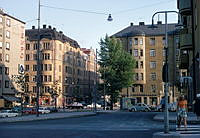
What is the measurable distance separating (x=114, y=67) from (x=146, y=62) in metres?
17.7

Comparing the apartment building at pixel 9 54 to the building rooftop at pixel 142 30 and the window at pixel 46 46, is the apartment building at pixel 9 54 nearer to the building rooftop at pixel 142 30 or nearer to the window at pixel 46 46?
the window at pixel 46 46

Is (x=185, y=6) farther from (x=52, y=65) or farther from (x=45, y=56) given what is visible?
(x=45, y=56)

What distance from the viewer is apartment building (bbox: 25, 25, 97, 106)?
9075cm

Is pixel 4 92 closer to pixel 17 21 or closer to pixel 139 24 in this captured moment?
pixel 17 21

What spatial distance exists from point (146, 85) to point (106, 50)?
18463 mm

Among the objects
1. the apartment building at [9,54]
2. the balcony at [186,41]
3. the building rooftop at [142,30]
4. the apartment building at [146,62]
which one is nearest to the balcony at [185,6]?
the balcony at [186,41]

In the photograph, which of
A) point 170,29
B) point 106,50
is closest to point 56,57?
point 106,50

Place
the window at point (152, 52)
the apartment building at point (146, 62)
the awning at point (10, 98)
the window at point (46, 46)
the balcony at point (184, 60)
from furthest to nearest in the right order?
the window at point (46, 46) → the window at point (152, 52) → the apartment building at point (146, 62) → the awning at point (10, 98) → the balcony at point (184, 60)

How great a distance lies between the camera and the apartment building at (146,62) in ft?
281

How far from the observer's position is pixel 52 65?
91875 mm

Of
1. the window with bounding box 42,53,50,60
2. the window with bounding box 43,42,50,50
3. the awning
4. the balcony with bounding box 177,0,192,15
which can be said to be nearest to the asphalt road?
the balcony with bounding box 177,0,192,15

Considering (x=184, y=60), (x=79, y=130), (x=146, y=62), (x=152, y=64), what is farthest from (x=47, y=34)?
(x=79, y=130)

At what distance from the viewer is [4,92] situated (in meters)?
70.1

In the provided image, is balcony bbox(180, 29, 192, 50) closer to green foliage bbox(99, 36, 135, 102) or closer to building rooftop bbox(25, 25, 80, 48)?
green foliage bbox(99, 36, 135, 102)
